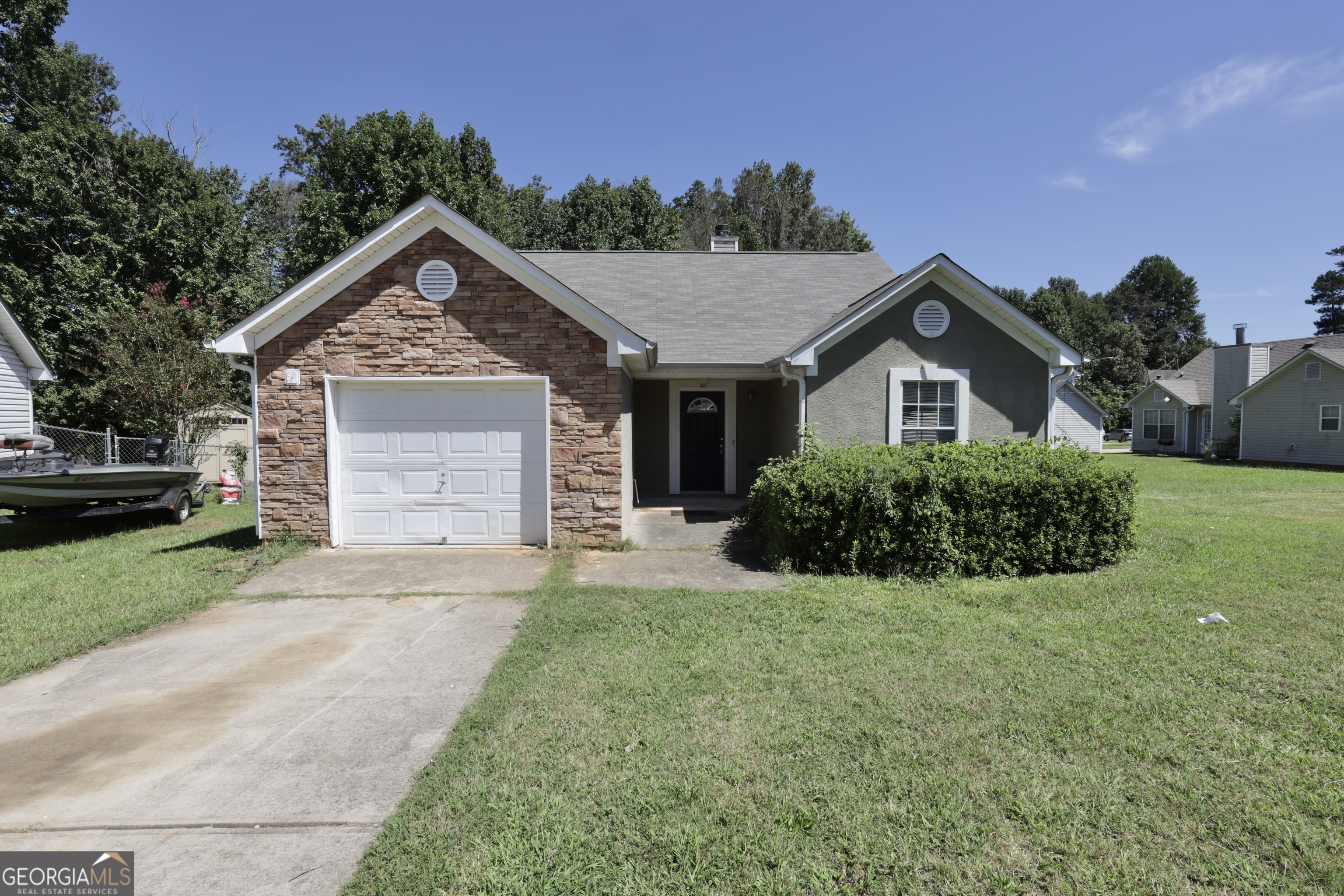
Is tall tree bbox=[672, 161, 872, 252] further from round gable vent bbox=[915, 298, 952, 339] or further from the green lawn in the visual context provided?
the green lawn

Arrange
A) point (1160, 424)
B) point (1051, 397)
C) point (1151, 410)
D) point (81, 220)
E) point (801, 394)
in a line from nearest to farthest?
1. point (801, 394)
2. point (1051, 397)
3. point (81, 220)
4. point (1160, 424)
5. point (1151, 410)

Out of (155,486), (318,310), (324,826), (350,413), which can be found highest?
(318,310)

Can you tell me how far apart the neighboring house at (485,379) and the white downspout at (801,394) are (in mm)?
37

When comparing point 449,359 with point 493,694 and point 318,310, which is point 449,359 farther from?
point 493,694

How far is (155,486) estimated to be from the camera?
1145 cm

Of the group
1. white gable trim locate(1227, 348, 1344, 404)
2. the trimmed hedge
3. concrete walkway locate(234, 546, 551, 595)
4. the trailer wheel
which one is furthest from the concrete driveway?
white gable trim locate(1227, 348, 1344, 404)

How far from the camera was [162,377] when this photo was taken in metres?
16.4

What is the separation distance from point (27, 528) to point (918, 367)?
16.2 m

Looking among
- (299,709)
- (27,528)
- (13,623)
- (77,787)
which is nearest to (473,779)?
(299,709)

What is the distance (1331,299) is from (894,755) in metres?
87.9

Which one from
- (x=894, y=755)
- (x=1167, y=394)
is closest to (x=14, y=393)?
(x=894, y=755)

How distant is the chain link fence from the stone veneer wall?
914cm

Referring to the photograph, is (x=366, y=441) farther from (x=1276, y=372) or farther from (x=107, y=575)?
(x=1276, y=372)

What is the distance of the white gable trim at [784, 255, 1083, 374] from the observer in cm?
1017
